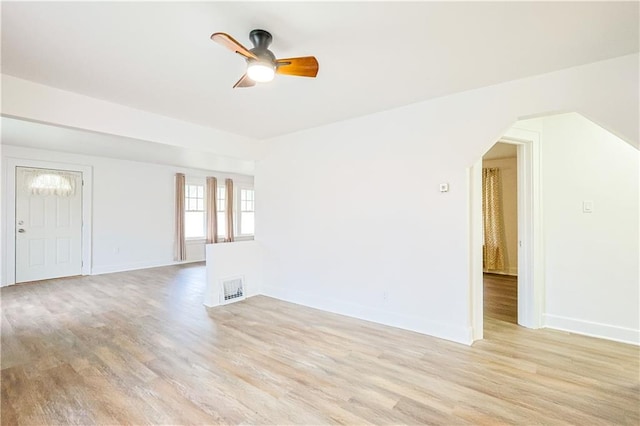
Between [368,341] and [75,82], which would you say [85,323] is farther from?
[368,341]

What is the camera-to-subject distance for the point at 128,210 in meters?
6.71

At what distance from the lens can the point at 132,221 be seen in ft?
22.2

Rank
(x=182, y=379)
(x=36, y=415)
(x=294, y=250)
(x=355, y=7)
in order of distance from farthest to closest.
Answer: (x=294, y=250), (x=182, y=379), (x=36, y=415), (x=355, y=7)

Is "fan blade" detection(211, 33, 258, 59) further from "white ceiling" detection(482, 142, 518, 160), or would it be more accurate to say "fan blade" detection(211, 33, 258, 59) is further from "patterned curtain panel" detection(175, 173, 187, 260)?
"patterned curtain panel" detection(175, 173, 187, 260)

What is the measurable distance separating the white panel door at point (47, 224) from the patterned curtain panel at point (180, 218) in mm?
A: 1886

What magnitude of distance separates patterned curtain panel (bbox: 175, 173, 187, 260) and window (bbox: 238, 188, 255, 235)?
1789 mm

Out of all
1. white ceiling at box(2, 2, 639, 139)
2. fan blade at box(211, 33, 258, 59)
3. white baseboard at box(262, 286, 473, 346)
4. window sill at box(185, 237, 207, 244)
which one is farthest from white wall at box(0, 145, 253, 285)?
fan blade at box(211, 33, 258, 59)

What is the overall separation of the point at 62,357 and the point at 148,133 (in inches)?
93.9

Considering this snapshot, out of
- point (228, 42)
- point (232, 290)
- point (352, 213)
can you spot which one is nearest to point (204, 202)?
point (232, 290)

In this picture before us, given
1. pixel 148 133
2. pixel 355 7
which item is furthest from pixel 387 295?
pixel 148 133

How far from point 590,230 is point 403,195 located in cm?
195

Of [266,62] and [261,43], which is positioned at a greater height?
[261,43]

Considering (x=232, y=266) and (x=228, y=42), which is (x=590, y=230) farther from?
(x=232, y=266)

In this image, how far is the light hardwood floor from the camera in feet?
6.24
